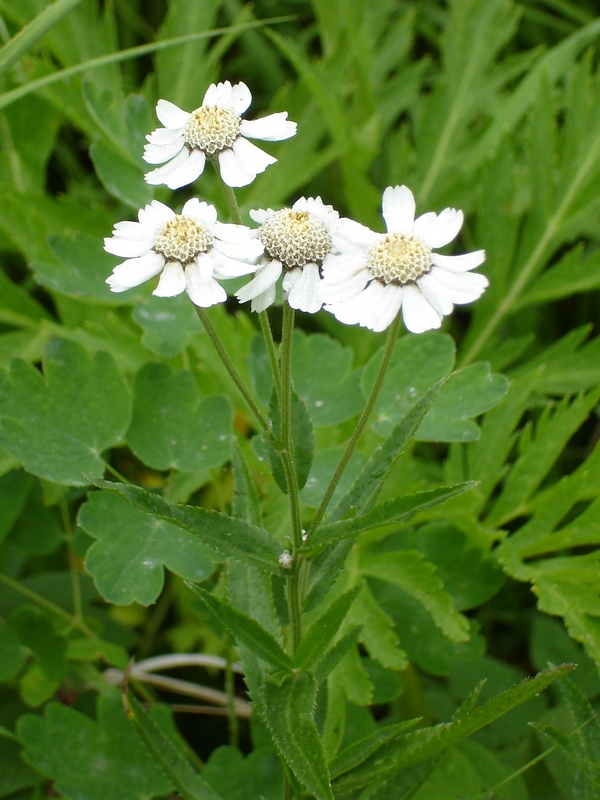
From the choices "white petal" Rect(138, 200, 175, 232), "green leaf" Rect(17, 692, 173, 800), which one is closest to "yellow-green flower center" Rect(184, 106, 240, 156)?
"white petal" Rect(138, 200, 175, 232)

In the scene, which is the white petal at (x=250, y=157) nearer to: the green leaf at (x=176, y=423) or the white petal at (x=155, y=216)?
the white petal at (x=155, y=216)

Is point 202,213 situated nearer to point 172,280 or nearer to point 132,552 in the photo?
point 172,280

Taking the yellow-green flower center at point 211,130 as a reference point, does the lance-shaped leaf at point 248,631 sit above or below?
below

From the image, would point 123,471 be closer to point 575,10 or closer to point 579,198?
point 579,198

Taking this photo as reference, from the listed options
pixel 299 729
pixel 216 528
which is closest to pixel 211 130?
pixel 216 528

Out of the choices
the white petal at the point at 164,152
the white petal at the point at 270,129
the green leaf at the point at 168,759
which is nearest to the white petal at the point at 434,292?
A: the white petal at the point at 270,129

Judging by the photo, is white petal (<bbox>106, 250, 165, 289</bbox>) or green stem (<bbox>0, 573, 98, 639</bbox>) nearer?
white petal (<bbox>106, 250, 165, 289</bbox>)

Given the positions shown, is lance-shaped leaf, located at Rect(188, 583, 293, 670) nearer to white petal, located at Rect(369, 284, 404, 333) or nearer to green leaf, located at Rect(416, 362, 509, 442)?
white petal, located at Rect(369, 284, 404, 333)
